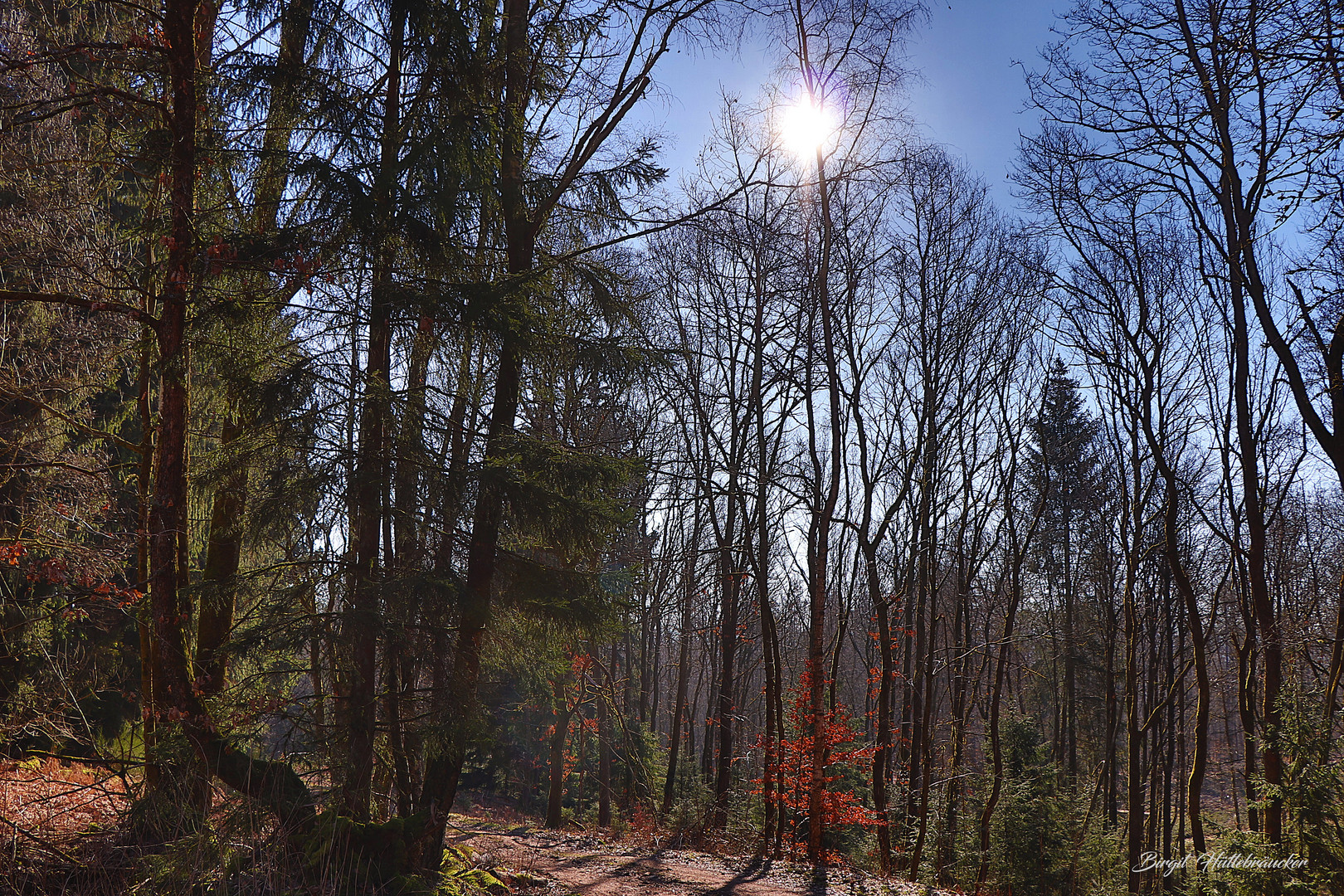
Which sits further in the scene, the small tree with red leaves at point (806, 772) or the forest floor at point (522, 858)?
the small tree with red leaves at point (806, 772)

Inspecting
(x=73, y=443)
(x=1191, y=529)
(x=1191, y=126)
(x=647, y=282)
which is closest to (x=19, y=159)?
(x=73, y=443)

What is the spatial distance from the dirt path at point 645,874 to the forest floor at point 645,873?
0.04ft

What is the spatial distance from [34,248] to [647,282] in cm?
941

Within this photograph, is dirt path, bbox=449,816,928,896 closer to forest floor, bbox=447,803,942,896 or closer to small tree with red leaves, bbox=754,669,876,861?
forest floor, bbox=447,803,942,896

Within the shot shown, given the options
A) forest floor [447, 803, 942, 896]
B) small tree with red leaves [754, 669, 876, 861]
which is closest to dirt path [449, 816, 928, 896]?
forest floor [447, 803, 942, 896]

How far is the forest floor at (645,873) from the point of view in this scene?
788 cm

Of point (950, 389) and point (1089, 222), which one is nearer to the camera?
point (1089, 222)

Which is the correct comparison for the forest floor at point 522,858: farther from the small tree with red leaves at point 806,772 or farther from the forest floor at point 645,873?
the small tree with red leaves at point 806,772

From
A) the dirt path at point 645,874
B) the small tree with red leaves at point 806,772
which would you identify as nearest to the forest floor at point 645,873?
the dirt path at point 645,874

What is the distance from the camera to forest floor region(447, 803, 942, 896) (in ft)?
25.8

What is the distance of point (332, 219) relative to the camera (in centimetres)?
552

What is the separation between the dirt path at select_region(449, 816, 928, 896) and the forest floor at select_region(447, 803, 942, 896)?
1 cm

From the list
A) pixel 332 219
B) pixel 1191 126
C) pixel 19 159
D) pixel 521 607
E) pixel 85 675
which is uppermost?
pixel 1191 126

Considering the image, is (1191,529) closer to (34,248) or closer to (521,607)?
(521,607)
